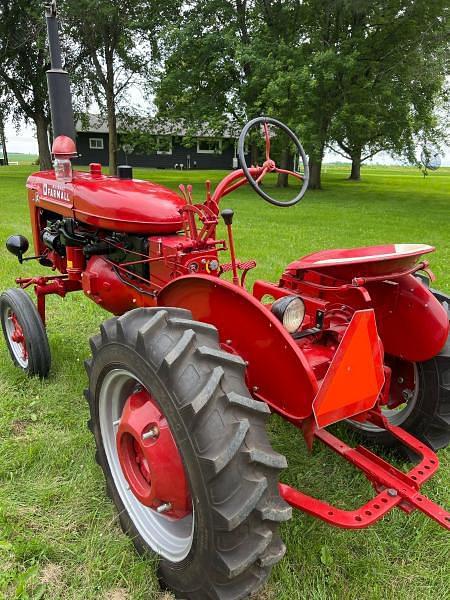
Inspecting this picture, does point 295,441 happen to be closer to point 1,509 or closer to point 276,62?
point 1,509

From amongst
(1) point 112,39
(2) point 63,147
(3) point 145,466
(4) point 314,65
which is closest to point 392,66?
(4) point 314,65

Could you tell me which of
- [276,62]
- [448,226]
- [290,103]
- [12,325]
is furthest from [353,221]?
Answer: [12,325]

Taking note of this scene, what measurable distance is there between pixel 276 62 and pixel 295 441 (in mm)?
15315

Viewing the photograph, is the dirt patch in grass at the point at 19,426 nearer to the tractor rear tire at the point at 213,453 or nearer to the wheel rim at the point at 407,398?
the tractor rear tire at the point at 213,453

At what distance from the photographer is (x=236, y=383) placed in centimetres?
162

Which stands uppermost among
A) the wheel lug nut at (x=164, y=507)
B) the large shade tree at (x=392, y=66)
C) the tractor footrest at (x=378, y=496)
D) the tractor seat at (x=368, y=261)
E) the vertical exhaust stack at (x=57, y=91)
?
the large shade tree at (x=392, y=66)

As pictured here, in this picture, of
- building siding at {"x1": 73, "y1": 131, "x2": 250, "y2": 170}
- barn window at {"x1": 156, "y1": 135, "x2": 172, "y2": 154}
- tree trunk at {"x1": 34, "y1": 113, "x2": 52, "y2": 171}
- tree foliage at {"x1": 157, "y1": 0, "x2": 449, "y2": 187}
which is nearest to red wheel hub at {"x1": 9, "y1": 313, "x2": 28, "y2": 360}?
tree foliage at {"x1": 157, "y1": 0, "x2": 449, "y2": 187}

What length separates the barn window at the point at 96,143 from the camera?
1469 inches

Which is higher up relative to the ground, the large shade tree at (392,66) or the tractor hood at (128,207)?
the large shade tree at (392,66)

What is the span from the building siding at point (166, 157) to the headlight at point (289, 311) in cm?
3656

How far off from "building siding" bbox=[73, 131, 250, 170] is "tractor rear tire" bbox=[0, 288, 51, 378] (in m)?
35.1

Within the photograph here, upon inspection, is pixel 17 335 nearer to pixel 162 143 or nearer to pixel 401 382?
pixel 401 382

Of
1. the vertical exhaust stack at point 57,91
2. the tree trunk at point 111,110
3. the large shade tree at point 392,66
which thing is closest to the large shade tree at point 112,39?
the tree trunk at point 111,110

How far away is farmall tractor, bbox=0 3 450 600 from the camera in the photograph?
1.54m
